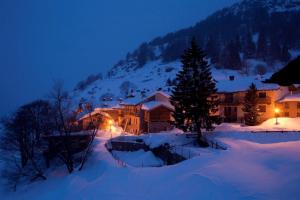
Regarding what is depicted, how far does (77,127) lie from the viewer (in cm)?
5844

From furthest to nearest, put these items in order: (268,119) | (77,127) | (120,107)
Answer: (120,107), (77,127), (268,119)

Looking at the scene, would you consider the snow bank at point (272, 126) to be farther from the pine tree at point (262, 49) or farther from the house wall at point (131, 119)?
the pine tree at point (262, 49)

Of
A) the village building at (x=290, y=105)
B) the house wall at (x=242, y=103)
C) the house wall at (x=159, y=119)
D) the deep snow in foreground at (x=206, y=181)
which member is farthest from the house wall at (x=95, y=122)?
the village building at (x=290, y=105)

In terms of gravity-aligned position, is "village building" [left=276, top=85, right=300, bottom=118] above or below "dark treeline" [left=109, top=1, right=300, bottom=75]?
below

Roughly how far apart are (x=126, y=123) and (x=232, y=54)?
68.6 metres

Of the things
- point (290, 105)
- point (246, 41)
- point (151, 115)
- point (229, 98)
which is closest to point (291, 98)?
point (290, 105)

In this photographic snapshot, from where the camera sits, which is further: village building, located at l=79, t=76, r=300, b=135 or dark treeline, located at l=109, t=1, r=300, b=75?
dark treeline, located at l=109, t=1, r=300, b=75

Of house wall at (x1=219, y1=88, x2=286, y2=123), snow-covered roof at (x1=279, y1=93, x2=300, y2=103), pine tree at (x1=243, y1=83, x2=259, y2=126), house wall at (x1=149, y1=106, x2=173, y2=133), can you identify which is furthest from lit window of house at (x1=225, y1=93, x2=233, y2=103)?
house wall at (x1=149, y1=106, x2=173, y2=133)

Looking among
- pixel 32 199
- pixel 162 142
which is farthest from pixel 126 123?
pixel 32 199

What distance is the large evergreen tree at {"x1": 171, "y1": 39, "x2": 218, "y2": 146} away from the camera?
124 feet

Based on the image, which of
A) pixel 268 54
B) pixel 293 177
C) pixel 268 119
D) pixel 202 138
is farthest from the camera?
pixel 268 54

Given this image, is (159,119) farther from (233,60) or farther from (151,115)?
(233,60)

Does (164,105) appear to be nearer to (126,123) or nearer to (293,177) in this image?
(126,123)

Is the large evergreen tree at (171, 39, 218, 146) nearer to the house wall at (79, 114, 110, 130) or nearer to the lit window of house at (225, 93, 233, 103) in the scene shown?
the lit window of house at (225, 93, 233, 103)
